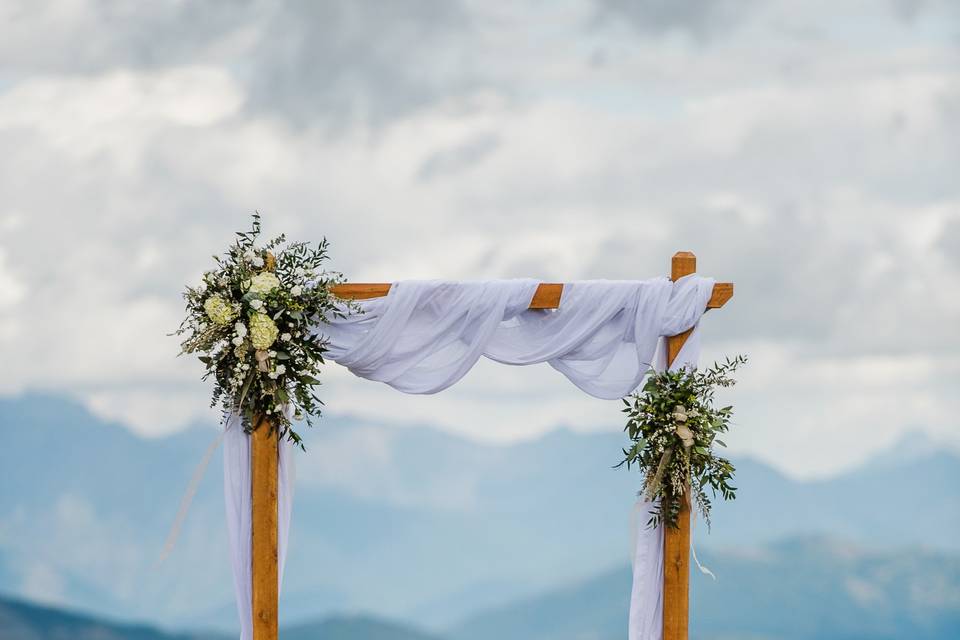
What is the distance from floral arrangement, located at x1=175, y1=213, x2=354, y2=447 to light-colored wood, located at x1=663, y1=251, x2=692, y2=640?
1882 millimetres

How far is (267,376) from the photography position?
613 cm

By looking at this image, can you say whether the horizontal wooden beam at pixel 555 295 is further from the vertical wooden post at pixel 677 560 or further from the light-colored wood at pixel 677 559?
the vertical wooden post at pixel 677 560

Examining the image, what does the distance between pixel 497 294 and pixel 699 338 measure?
119 centimetres

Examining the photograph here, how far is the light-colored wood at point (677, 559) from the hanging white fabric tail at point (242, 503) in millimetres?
A: 2177

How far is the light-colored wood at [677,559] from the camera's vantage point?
255 inches

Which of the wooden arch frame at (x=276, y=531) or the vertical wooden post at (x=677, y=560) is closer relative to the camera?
the wooden arch frame at (x=276, y=531)

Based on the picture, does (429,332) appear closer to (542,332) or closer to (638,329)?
(542,332)

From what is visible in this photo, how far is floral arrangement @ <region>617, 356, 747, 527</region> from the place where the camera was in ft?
20.6

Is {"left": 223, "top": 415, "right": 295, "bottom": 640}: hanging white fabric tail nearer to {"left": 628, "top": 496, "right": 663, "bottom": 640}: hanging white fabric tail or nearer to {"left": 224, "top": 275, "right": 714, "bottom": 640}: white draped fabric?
{"left": 224, "top": 275, "right": 714, "bottom": 640}: white draped fabric

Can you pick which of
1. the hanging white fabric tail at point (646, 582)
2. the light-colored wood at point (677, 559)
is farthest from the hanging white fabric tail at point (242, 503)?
the light-colored wood at point (677, 559)

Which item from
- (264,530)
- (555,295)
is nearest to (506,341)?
(555,295)

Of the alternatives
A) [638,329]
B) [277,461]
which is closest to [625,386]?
[638,329]

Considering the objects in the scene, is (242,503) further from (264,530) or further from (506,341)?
(506,341)

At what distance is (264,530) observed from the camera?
6285 millimetres
